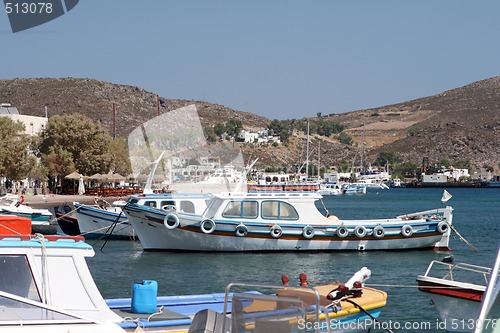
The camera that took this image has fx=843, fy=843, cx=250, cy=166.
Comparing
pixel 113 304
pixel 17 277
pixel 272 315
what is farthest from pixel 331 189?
pixel 272 315

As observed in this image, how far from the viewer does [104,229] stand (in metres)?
37.7

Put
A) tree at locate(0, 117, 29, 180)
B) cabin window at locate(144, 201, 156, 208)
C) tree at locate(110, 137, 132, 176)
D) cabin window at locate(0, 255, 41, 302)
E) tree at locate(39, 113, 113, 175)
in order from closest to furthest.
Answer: cabin window at locate(0, 255, 41, 302), cabin window at locate(144, 201, 156, 208), tree at locate(0, 117, 29, 180), tree at locate(39, 113, 113, 175), tree at locate(110, 137, 132, 176)

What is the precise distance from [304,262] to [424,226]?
5.90 m

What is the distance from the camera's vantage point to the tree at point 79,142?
88312mm

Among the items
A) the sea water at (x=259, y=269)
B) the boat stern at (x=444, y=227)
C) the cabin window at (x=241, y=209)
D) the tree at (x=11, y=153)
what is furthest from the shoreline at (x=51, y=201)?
the boat stern at (x=444, y=227)

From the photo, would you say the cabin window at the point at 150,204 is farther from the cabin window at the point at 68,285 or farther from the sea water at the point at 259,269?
the cabin window at the point at 68,285

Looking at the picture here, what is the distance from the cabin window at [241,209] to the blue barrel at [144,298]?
17.2 meters

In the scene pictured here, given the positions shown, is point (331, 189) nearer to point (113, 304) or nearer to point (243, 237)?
point (243, 237)

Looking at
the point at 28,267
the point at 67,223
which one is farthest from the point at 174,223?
the point at 28,267

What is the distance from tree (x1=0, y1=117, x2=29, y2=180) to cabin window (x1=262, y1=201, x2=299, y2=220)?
42953 millimetres

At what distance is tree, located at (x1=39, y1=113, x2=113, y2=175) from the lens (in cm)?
8831

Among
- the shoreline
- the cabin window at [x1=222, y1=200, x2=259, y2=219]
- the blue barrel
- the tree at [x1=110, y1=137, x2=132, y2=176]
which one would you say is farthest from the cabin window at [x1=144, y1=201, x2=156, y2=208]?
the tree at [x1=110, y1=137, x2=132, y2=176]

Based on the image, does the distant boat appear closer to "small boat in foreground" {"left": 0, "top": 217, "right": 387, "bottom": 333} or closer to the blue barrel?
"small boat in foreground" {"left": 0, "top": 217, "right": 387, "bottom": 333}

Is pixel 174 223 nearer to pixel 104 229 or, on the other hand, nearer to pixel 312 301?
pixel 104 229
